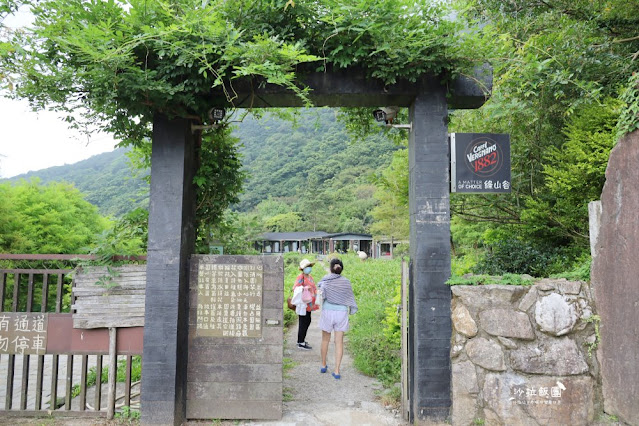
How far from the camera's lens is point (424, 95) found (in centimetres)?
435

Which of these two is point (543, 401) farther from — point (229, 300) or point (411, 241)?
point (229, 300)

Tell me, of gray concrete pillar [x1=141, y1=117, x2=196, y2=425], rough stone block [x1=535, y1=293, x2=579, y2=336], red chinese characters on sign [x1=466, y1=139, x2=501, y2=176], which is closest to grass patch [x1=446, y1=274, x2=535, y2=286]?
rough stone block [x1=535, y1=293, x2=579, y2=336]

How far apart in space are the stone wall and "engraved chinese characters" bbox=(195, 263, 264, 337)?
2174 millimetres

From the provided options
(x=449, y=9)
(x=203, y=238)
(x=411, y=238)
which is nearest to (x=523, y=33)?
(x=449, y=9)

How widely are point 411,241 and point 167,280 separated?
2.65 meters

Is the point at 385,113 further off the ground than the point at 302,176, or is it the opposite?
the point at 302,176

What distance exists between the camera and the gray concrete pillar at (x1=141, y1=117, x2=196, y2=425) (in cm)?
412

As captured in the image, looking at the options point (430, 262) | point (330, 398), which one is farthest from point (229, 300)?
point (430, 262)

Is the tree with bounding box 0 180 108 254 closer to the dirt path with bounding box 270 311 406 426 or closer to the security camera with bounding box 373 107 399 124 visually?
the dirt path with bounding box 270 311 406 426

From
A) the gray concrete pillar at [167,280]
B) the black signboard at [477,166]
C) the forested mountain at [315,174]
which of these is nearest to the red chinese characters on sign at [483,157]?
the black signboard at [477,166]

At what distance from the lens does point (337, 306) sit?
573cm

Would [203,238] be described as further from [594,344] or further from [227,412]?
[594,344]

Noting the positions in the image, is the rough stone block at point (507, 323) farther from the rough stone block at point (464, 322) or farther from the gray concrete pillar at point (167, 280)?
the gray concrete pillar at point (167, 280)

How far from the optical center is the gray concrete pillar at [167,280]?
4.12m
